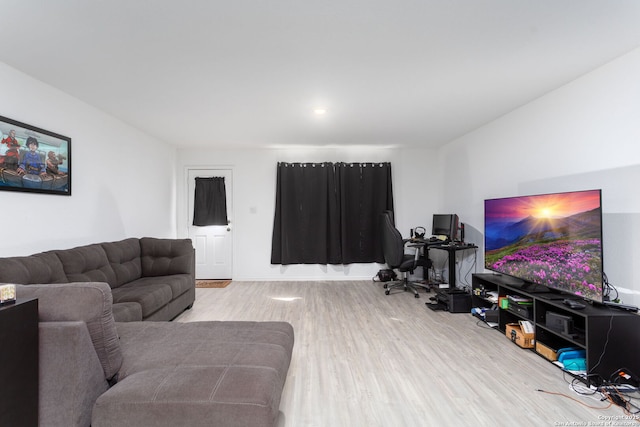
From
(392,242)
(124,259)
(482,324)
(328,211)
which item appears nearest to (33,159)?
(124,259)

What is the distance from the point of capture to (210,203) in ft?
18.0

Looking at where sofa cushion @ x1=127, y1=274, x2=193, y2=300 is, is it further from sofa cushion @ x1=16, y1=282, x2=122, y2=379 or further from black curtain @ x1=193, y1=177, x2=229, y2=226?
sofa cushion @ x1=16, y1=282, x2=122, y2=379

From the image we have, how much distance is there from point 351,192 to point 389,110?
2179 millimetres

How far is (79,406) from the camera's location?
125cm

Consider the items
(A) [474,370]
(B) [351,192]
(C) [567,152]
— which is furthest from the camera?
(B) [351,192]

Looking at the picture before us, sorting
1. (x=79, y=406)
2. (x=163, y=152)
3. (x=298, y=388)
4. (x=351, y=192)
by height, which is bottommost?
(x=298, y=388)

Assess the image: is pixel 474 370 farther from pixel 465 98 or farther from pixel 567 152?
pixel 465 98

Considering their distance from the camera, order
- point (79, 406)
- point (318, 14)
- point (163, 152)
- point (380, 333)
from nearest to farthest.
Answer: point (79, 406) < point (318, 14) < point (380, 333) < point (163, 152)

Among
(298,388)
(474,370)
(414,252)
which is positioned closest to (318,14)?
(298,388)

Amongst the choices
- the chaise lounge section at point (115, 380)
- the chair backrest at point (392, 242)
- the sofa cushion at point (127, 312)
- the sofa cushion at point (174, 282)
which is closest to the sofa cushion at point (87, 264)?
the sofa cushion at point (174, 282)

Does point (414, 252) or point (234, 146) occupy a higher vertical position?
point (234, 146)

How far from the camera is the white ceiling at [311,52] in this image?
177cm

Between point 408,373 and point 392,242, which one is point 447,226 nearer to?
point 392,242

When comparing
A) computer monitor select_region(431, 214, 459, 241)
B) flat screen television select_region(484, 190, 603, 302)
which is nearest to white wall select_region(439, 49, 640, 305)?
flat screen television select_region(484, 190, 603, 302)
